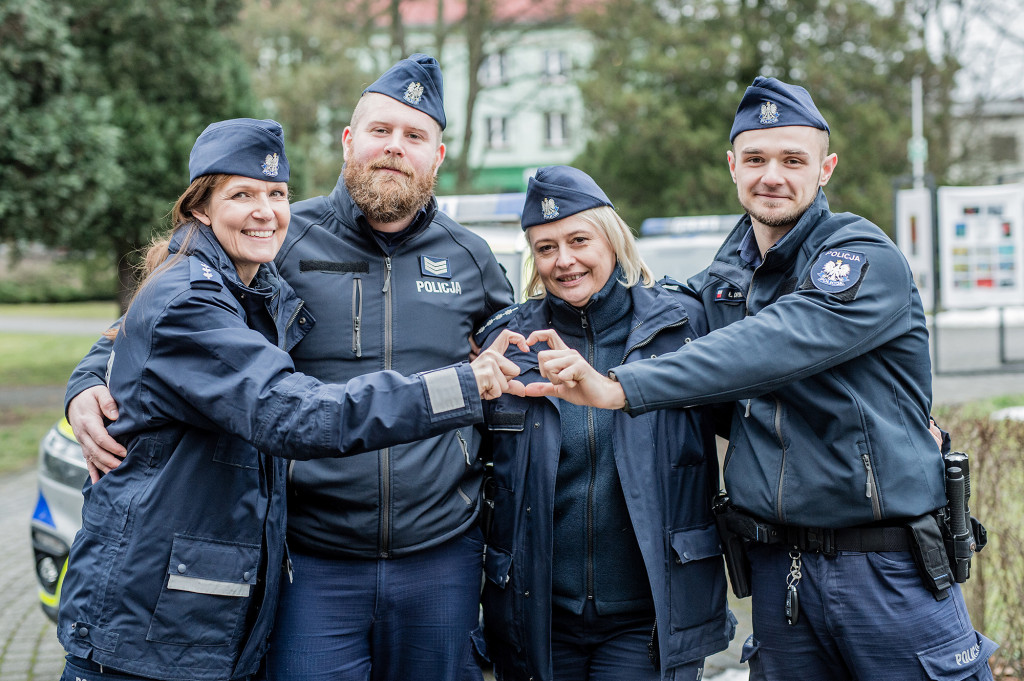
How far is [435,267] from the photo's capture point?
3.30m

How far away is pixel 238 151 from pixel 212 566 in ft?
3.86

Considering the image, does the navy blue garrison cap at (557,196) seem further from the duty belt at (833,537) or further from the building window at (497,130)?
the building window at (497,130)

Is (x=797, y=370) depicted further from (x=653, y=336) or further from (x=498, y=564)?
(x=498, y=564)

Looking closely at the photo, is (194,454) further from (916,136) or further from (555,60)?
(555,60)

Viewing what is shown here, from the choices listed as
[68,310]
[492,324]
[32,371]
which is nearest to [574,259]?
[492,324]

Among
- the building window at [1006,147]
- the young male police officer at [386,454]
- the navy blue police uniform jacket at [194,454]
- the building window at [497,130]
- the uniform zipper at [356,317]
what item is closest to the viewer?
the navy blue police uniform jacket at [194,454]

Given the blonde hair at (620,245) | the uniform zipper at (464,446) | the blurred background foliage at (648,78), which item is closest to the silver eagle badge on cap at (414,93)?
the blonde hair at (620,245)

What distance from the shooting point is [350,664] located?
9.81ft

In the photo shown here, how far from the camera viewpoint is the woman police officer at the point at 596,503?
2920mm

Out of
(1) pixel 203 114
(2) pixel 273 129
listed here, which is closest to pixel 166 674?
(2) pixel 273 129

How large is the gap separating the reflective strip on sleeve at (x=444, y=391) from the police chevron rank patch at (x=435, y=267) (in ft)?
2.85

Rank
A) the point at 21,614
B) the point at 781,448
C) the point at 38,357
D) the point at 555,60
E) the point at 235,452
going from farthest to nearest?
the point at 555,60
the point at 38,357
the point at 21,614
the point at 781,448
the point at 235,452

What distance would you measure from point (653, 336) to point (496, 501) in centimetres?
76

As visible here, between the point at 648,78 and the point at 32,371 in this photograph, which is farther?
the point at 648,78
